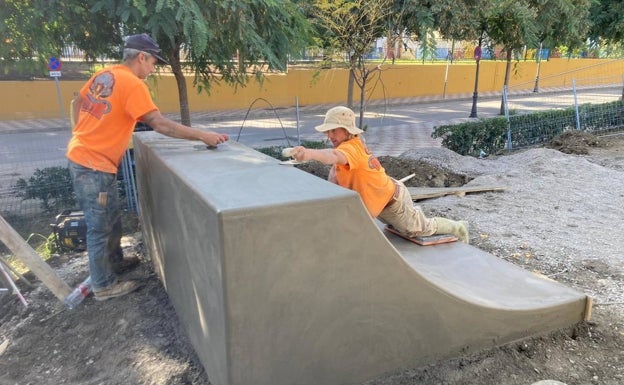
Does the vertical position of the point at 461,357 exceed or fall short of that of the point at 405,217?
it falls short

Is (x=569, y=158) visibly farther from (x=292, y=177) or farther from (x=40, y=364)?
(x=40, y=364)

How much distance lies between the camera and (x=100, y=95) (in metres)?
3.50

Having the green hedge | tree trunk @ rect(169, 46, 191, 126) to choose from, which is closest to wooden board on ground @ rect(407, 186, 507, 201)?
the green hedge

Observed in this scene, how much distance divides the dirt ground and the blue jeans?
0.84 feet

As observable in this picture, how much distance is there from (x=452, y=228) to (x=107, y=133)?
291cm

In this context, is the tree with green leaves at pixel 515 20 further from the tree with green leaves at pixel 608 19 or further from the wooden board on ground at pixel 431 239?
the wooden board on ground at pixel 431 239

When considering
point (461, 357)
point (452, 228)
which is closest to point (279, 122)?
point (452, 228)

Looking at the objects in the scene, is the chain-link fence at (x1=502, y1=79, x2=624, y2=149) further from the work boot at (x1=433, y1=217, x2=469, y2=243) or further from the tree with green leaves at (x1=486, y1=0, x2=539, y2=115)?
the work boot at (x1=433, y1=217, x2=469, y2=243)

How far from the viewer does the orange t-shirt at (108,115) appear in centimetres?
340

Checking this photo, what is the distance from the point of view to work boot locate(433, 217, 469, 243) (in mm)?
4312

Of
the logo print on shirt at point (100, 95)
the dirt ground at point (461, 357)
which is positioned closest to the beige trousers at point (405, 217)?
the dirt ground at point (461, 357)

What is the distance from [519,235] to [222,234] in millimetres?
4373

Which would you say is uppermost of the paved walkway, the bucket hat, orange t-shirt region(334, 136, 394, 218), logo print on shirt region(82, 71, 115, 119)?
logo print on shirt region(82, 71, 115, 119)

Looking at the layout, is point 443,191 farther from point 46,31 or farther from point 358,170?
point 46,31
